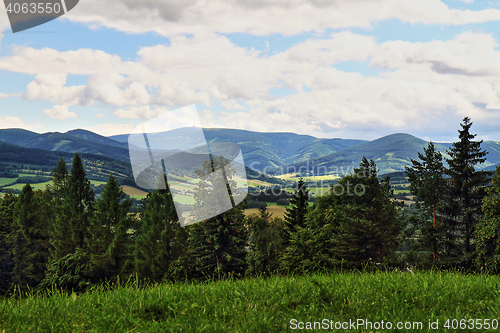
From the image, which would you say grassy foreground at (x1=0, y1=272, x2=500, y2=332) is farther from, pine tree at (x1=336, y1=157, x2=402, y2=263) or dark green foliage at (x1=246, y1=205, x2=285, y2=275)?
pine tree at (x1=336, y1=157, x2=402, y2=263)

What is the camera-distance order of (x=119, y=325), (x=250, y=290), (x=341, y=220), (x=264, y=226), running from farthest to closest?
1. (x=264, y=226)
2. (x=341, y=220)
3. (x=250, y=290)
4. (x=119, y=325)

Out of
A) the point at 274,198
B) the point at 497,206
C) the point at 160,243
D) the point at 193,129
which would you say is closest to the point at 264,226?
the point at 160,243

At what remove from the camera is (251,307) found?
493cm

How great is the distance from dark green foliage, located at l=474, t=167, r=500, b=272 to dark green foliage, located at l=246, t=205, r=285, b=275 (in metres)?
18.8

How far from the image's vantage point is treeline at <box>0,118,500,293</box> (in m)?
31.2

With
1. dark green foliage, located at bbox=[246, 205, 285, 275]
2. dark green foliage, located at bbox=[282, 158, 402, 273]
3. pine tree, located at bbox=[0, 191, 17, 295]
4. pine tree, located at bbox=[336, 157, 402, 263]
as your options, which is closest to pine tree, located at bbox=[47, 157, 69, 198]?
pine tree, located at bbox=[0, 191, 17, 295]

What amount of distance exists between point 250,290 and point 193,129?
397 centimetres

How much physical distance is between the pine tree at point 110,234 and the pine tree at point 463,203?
39714 millimetres

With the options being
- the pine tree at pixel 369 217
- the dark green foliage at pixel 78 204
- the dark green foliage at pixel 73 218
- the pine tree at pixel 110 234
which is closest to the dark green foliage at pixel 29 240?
the dark green foliage at pixel 73 218

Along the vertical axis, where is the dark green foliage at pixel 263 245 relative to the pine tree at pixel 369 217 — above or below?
below

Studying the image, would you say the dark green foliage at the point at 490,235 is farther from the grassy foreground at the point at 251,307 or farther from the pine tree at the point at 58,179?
the pine tree at the point at 58,179

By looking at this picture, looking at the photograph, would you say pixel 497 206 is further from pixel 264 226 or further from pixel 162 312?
pixel 264 226

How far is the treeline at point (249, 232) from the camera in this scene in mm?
31203

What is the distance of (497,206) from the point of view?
93.9ft
